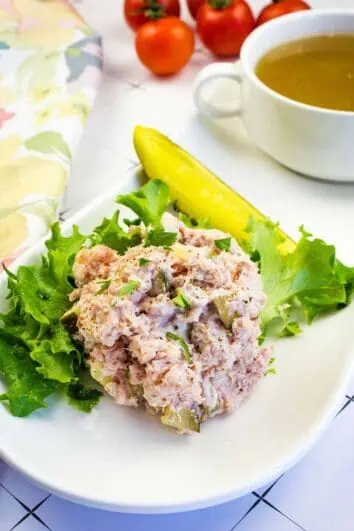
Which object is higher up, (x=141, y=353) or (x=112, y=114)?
(x=141, y=353)

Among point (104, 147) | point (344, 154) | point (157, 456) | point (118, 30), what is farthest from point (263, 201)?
point (118, 30)

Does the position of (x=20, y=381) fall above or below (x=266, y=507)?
above

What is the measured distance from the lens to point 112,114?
181 centimetres

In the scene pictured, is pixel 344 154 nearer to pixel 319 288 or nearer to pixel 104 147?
pixel 319 288

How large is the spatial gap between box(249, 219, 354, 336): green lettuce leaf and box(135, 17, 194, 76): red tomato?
0.81m

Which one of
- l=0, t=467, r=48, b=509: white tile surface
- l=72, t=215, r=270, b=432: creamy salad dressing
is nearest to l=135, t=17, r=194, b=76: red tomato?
l=72, t=215, r=270, b=432: creamy salad dressing

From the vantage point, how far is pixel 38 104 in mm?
1710

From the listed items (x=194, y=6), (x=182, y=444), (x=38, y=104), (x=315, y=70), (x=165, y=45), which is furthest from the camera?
(x=194, y=6)

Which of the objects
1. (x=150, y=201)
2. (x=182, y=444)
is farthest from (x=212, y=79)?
(x=182, y=444)

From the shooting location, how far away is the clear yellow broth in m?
1.45

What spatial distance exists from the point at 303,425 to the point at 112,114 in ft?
3.51

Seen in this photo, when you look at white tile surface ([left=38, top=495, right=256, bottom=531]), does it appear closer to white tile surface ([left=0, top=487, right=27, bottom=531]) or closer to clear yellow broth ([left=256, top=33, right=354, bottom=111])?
white tile surface ([left=0, top=487, right=27, bottom=531])

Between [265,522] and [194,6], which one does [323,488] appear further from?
[194,6]

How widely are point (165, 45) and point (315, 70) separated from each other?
0.47m
